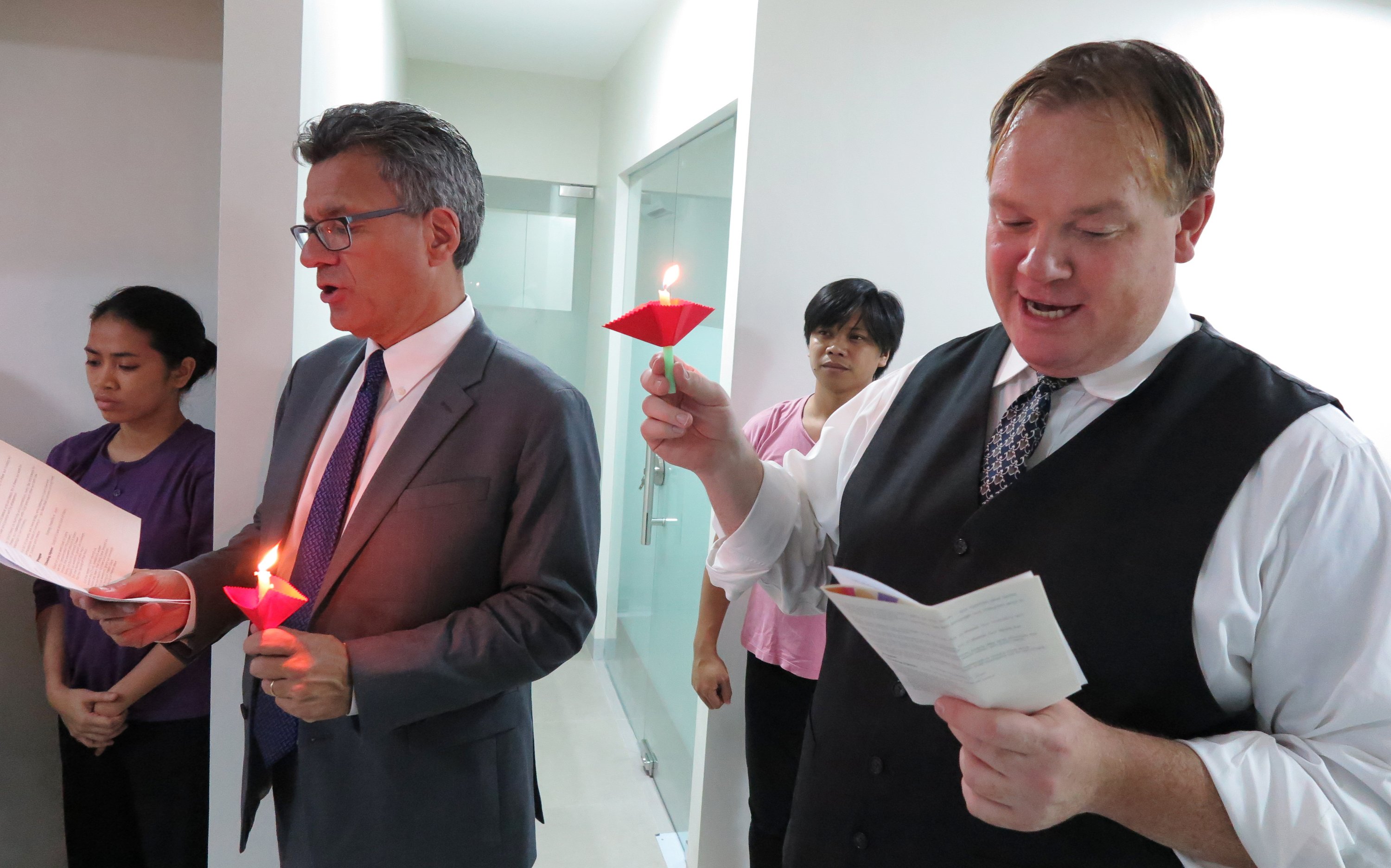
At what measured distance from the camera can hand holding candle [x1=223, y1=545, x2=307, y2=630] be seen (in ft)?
3.48

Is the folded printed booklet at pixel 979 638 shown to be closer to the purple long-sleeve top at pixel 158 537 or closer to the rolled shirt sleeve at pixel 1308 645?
the rolled shirt sleeve at pixel 1308 645

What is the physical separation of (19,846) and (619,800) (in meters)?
1.83

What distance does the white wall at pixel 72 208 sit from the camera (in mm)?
2205

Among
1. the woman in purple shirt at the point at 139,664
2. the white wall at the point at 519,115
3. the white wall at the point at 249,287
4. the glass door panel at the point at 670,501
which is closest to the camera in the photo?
the white wall at the point at 249,287

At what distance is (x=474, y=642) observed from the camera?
4.13 feet

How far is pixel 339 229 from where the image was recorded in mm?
1364

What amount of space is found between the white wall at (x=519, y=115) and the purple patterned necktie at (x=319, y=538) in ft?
10.9

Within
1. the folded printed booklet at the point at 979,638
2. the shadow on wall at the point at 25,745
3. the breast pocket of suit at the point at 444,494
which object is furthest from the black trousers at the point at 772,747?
the shadow on wall at the point at 25,745

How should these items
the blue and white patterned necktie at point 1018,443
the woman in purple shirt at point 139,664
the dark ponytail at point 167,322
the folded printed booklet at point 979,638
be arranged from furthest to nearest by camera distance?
1. the dark ponytail at point 167,322
2. the woman in purple shirt at point 139,664
3. the blue and white patterned necktie at point 1018,443
4. the folded printed booklet at point 979,638

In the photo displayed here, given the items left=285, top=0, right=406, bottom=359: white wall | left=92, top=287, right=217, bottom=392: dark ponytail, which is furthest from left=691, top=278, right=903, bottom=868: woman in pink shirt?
left=92, top=287, right=217, bottom=392: dark ponytail

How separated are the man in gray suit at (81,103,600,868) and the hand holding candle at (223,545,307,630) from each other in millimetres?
129

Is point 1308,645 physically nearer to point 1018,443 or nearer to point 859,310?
point 1018,443

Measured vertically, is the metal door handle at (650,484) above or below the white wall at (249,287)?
below

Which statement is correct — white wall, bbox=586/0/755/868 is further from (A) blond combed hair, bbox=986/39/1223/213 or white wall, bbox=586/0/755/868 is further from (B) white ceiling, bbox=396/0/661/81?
(A) blond combed hair, bbox=986/39/1223/213
